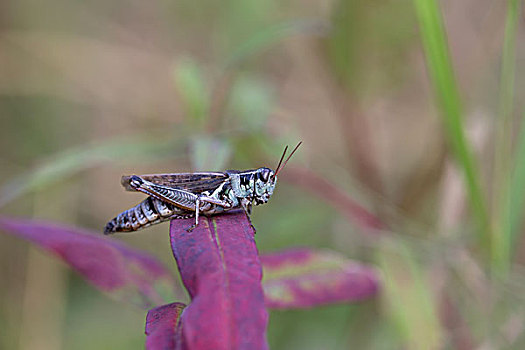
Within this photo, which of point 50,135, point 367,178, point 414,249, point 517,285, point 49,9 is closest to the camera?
point 517,285

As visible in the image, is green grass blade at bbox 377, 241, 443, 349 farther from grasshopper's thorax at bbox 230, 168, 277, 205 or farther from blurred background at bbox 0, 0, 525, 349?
grasshopper's thorax at bbox 230, 168, 277, 205

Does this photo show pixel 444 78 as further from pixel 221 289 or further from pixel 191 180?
pixel 221 289

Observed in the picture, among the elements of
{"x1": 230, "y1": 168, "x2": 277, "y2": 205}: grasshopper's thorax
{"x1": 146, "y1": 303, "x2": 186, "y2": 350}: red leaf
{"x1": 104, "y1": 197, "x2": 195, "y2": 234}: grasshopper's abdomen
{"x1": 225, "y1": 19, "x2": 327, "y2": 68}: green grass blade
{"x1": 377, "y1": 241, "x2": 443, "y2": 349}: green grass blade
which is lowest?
{"x1": 146, "y1": 303, "x2": 186, "y2": 350}: red leaf

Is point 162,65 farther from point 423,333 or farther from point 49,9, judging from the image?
point 423,333

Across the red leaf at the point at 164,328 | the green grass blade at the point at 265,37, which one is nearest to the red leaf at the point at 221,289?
the red leaf at the point at 164,328

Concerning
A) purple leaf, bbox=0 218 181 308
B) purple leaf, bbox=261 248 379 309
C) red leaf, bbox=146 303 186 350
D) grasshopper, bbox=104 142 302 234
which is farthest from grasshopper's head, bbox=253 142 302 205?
red leaf, bbox=146 303 186 350

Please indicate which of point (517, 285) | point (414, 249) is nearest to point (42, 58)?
point (414, 249)

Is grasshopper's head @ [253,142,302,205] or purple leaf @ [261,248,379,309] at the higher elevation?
grasshopper's head @ [253,142,302,205]

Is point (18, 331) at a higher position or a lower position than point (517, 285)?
higher
